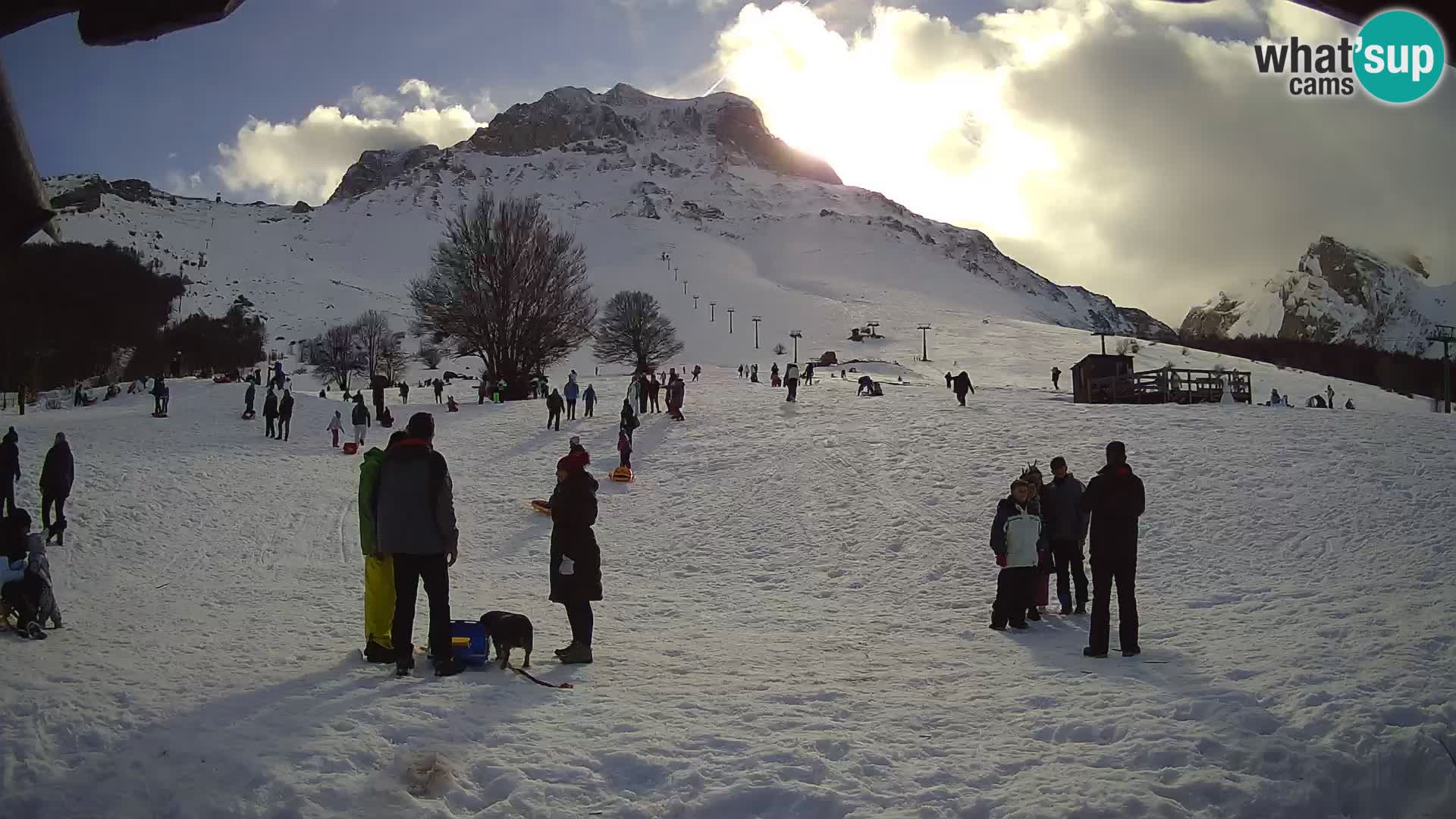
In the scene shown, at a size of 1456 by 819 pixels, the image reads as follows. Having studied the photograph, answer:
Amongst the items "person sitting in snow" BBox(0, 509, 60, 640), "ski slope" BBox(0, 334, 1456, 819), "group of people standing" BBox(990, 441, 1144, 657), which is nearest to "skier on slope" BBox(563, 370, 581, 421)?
"ski slope" BBox(0, 334, 1456, 819)

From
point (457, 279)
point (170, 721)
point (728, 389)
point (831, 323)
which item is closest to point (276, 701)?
point (170, 721)

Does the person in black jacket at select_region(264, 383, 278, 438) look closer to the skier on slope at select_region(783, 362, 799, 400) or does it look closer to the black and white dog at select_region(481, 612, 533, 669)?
the skier on slope at select_region(783, 362, 799, 400)

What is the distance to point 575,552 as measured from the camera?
24.8ft

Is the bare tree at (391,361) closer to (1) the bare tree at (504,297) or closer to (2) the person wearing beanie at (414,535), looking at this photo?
(1) the bare tree at (504,297)

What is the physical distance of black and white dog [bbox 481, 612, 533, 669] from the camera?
7141mm

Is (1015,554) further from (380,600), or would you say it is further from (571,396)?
(571,396)

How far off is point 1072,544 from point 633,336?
284 ft

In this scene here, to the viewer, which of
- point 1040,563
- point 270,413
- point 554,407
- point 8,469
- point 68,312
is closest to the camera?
point 1040,563

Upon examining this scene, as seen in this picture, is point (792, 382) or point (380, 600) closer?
point (380, 600)

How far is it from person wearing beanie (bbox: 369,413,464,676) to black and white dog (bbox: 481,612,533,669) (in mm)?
401

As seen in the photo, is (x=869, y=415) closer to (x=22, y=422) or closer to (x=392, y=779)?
(x=392, y=779)

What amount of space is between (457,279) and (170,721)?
38.1 meters

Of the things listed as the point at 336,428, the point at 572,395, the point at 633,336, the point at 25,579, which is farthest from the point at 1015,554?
the point at 633,336

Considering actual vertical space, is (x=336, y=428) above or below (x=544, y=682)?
above
